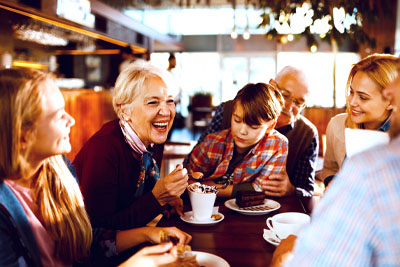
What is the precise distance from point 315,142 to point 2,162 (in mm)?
2018

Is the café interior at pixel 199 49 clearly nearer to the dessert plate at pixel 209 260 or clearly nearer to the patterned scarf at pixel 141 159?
the dessert plate at pixel 209 260

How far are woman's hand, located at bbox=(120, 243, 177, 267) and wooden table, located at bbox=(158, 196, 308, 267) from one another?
0.68 ft

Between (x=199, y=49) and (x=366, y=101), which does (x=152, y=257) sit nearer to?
(x=366, y=101)

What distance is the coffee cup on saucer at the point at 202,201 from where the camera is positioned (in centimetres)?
139

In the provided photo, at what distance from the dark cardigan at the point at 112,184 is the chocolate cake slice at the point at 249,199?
36cm

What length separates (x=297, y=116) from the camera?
103 inches

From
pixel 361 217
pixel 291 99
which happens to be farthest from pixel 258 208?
pixel 291 99

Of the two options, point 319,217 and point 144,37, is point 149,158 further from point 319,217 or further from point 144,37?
point 144,37

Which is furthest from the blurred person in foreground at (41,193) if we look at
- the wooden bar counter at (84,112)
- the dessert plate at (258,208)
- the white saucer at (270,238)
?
the wooden bar counter at (84,112)

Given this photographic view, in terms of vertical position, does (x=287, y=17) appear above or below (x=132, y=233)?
above

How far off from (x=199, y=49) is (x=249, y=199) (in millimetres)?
12833

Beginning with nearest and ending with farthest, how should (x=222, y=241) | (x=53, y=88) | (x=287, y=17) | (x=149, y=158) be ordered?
(x=53, y=88), (x=222, y=241), (x=149, y=158), (x=287, y=17)

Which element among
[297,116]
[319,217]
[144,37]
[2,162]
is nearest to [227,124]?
[297,116]

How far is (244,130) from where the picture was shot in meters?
1.92
